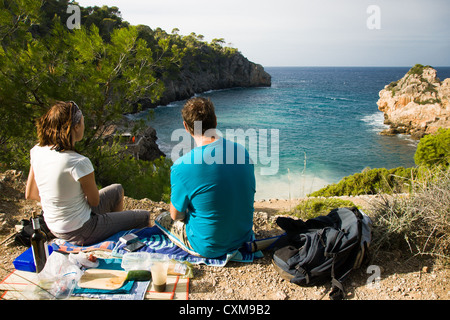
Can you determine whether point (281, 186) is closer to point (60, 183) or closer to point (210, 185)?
point (210, 185)

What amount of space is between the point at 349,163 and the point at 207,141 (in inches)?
918

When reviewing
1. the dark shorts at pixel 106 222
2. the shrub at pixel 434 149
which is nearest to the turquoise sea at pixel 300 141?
the shrub at pixel 434 149

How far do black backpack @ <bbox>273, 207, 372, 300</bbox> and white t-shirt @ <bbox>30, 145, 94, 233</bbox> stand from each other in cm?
201

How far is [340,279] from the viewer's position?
2.81 m

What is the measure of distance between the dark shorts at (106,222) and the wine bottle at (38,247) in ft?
0.81

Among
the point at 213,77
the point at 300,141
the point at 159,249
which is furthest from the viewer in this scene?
the point at 213,77

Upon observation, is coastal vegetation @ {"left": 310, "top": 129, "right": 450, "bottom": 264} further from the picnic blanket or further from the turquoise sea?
the turquoise sea

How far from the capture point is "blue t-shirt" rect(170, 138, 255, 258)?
2.67 meters

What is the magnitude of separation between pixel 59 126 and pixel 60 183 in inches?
20.3

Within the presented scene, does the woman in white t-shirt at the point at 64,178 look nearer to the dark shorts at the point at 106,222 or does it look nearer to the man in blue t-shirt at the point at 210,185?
the dark shorts at the point at 106,222

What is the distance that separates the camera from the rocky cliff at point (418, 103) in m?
27.6

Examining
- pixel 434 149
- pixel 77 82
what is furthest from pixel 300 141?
pixel 77 82

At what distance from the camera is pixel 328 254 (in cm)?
280
